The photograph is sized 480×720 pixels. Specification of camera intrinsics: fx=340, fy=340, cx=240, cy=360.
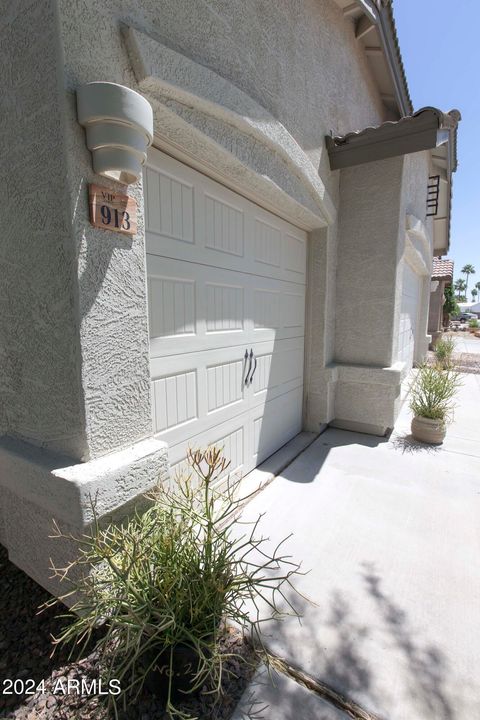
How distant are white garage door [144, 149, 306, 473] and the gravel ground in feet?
4.13

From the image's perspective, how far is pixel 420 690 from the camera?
69.7 inches

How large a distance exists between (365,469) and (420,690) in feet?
7.97

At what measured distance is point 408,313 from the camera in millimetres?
8203

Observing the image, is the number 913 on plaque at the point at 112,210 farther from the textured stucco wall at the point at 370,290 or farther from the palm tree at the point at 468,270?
the palm tree at the point at 468,270

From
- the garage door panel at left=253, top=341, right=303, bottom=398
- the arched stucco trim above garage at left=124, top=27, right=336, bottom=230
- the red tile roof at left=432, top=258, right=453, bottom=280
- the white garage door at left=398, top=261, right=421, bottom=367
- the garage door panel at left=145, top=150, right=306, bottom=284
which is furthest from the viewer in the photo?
the red tile roof at left=432, top=258, right=453, bottom=280

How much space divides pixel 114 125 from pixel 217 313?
1747 mm

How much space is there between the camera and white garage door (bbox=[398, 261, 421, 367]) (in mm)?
7148

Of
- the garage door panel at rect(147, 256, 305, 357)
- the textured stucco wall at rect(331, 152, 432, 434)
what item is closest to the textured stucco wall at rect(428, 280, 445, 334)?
the textured stucco wall at rect(331, 152, 432, 434)

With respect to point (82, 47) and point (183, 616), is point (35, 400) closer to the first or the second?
point (183, 616)

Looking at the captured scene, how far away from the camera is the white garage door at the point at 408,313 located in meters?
7.15

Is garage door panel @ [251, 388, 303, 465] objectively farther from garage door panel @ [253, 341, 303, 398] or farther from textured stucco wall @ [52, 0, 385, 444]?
textured stucco wall @ [52, 0, 385, 444]

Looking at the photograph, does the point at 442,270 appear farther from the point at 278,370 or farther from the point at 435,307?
the point at 278,370

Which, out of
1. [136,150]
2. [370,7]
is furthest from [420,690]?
[370,7]

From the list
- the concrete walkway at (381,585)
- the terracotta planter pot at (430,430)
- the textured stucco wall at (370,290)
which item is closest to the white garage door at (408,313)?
the textured stucco wall at (370,290)
